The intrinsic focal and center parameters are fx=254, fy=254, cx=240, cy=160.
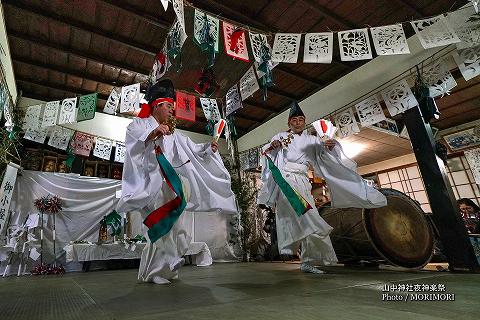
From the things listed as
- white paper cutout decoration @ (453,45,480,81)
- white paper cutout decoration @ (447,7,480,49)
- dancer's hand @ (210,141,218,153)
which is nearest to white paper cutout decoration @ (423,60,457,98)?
white paper cutout decoration @ (453,45,480,81)

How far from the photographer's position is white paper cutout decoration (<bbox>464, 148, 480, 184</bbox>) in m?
7.20

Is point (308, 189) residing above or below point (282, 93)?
below

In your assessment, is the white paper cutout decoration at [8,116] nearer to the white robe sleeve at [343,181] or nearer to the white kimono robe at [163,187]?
the white kimono robe at [163,187]

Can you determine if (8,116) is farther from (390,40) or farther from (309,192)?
(390,40)

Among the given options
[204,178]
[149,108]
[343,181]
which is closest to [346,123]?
[343,181]

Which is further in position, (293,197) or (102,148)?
(102,148)

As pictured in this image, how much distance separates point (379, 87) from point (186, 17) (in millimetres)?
3821

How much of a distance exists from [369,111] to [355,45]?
4.96ft

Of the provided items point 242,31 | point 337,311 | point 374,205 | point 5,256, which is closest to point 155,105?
→ point 242,31

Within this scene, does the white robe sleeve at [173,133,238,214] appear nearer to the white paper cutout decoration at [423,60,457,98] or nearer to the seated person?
the white paper cutout decoration at [423,60,457,98]

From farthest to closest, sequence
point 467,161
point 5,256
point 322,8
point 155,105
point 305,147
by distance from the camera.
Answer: point 467,161, point 5,256, point 322,8, point 305,147, point 155,105

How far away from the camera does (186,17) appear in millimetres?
4055

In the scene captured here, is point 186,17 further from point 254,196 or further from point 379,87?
point 254,196

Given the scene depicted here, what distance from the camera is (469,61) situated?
12.5 ft
